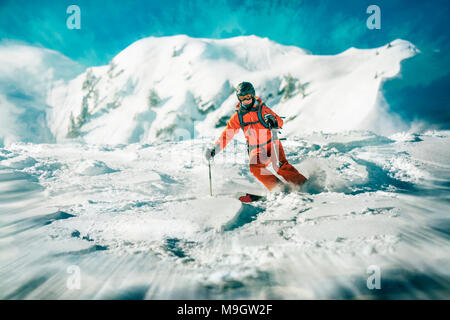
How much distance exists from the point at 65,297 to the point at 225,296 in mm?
1015

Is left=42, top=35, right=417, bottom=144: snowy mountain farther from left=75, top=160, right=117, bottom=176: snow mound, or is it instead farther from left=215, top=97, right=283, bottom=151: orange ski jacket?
left=75, top=160, right=117, bottom=176: snow mound

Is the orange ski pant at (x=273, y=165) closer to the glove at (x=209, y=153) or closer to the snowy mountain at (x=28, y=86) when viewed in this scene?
the glove at (x=209, y=153)

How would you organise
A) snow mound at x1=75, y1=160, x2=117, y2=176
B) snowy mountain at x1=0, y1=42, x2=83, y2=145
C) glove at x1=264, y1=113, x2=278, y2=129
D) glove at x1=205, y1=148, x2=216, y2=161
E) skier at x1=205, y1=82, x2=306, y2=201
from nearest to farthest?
1. glove at x1=264, y1=113, x2=278, y2=129
2. skier at x1=205, y1=82, x2=306, y2=201
3. glove at x1=205, y1=148, x2=216, y2=161
4. snow mound at x1=75, y1=160, x2=117, y2=176
5. snowy mountain at x1=0, y1=42, x2=83, y2=145

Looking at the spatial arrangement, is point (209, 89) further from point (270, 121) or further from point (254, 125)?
point (270, 121)

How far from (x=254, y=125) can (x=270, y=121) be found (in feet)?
1.12

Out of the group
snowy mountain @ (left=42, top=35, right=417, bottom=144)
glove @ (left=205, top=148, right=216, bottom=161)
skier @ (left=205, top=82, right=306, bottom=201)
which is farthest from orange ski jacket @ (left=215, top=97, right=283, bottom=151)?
snowy mountain @ (left=42, top=35, right=417, bottom=144)

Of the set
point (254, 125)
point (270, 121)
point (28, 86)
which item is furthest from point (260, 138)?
point (28, 86)

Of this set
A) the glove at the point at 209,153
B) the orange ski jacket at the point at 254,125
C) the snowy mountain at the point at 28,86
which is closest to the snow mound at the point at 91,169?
the glove at the point at 209,153

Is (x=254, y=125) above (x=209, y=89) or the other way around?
the other way around

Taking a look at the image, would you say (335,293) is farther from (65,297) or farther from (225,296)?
(65,297)

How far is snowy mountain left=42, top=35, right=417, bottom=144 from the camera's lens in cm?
1053

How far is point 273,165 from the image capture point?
3697 millimetres

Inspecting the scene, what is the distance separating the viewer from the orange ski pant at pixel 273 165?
11.6 feet

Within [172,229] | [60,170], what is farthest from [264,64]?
[172,229]
